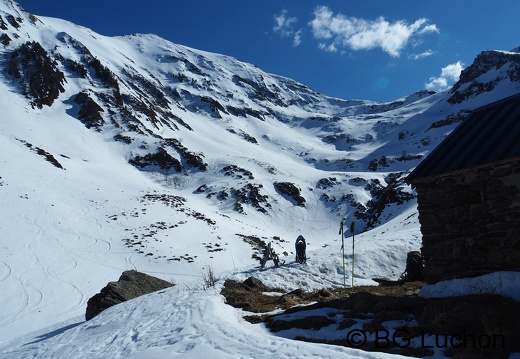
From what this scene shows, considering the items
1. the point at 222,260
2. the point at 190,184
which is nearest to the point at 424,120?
the point at 190,184

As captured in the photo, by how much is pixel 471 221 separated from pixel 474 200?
49cm

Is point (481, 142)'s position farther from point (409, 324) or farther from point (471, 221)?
point (409, 324)

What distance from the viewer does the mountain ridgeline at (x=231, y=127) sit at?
6975 cm

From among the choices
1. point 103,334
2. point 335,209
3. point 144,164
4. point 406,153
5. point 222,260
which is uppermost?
point 406,153

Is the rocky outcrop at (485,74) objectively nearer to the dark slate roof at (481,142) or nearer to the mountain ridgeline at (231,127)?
the mountain ridgeline at (231,127)

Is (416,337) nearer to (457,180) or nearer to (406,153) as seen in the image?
(457,180)

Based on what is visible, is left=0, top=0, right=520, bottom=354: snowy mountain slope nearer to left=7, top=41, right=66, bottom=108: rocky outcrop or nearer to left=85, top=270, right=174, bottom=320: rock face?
left=7, top=41, right=66, bottom=108: rocky outcrop

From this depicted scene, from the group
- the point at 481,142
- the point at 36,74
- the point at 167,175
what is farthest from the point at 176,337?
the point at 36,74

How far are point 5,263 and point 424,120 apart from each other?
131 metres

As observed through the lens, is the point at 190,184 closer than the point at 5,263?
No

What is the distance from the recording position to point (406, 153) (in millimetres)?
101438

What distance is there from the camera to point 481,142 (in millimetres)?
9594

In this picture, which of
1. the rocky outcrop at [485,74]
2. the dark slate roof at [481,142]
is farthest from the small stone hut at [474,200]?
the rocky outcrop at [485,74]

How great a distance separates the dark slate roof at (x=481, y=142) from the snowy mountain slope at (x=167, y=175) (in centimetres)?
637
